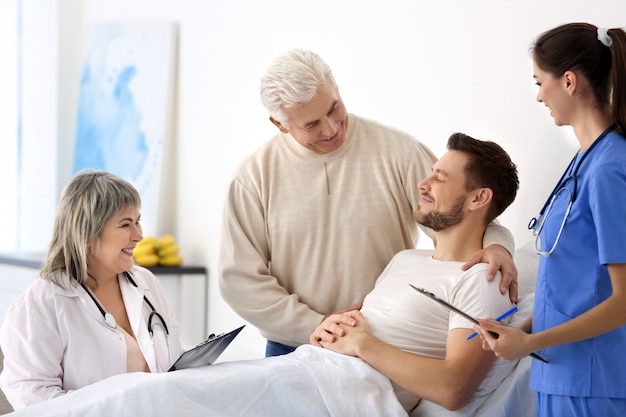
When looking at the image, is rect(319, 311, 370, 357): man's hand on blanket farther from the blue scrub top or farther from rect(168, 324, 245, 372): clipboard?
the blue scrub top

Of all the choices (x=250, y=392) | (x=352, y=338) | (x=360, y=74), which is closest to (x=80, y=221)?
(x=250, y=392)

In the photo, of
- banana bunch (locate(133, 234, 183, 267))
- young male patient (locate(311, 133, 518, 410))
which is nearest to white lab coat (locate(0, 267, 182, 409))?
young male patient (locate(311, 133, 518, 410))

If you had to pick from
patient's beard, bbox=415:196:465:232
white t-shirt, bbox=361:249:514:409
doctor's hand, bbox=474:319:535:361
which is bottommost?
white t-shirt, bbox=361:249:514:409

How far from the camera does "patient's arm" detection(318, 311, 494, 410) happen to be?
2.15 meters

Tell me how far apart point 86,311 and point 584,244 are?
130 cm

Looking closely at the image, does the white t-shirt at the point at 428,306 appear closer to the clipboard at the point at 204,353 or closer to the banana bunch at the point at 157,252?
the clipboard at the point at 204,353

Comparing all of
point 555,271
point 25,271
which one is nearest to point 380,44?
point 555,271

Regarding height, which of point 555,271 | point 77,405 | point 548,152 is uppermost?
point 548,152

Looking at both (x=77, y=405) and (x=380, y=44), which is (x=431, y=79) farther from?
(x=77, y=405)

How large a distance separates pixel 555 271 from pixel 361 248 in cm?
98

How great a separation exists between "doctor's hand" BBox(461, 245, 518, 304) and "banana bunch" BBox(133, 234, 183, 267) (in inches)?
122

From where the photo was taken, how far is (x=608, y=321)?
1.66 m

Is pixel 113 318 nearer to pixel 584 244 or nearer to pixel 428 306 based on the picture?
pixel 428 306

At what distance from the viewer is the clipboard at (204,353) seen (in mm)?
2172
